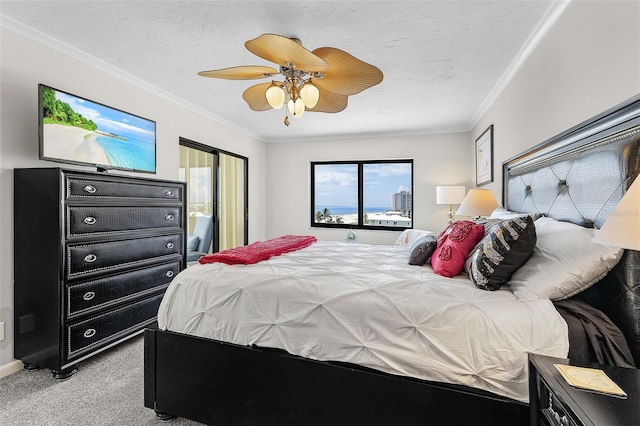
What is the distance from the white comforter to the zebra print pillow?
0.07 meters

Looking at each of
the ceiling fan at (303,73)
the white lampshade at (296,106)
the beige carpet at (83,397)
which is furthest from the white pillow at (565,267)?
the beige carpet at (83,397)

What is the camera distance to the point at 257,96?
259cm

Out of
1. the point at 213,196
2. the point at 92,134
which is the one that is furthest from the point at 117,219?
the point at 213,196

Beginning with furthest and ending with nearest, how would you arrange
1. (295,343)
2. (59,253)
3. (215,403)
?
(59,253)
(215,403)
(295,343)

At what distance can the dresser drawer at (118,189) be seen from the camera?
2.19 meters

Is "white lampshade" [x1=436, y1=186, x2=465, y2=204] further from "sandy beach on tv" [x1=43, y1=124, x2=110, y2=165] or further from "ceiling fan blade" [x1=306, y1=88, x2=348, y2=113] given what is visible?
"sandy beach on tv" [x1=43, y1=124, x2=110, y2=165]

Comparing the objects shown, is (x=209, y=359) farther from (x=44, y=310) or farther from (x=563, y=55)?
(x=563, y=55)

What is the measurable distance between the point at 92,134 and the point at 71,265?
1137mm

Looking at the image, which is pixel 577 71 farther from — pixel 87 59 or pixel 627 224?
pixel 87 59

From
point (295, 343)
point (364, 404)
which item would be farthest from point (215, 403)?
point (364, 404)

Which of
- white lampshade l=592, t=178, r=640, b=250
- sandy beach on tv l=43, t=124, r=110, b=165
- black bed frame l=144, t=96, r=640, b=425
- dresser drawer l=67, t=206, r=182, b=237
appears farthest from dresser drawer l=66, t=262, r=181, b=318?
white lampshade l=592, t=178, r=640, b=250

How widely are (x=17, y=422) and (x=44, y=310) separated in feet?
2.25

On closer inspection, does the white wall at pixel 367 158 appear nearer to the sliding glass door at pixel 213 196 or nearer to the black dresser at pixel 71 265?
the sliding glass door at pixel 213 196

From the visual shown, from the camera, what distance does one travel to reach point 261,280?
1.63m
